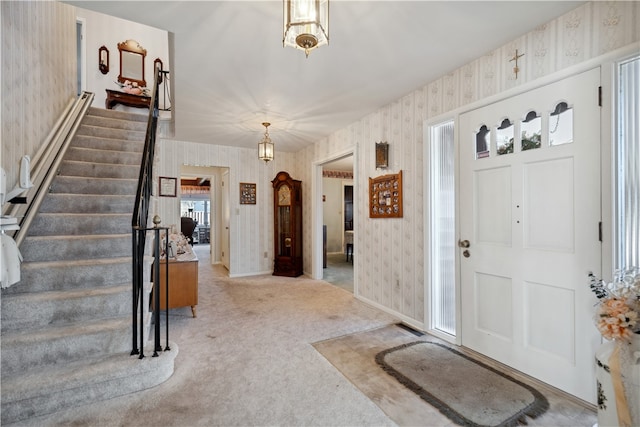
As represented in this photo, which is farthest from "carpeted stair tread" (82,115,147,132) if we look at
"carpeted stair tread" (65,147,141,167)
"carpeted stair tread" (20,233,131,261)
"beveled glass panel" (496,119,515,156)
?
A: "beveled glass panel" (496,119,515,156)

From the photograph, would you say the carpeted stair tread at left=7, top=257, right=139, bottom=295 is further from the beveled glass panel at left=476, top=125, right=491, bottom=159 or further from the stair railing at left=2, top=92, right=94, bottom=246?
the beveled glass panel at left=476, top=125, right=491, bottom=159

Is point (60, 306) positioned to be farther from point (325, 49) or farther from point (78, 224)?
point (325, 49)

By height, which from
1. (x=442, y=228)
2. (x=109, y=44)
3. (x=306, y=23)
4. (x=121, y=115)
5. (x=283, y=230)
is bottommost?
(x=283, y=230)

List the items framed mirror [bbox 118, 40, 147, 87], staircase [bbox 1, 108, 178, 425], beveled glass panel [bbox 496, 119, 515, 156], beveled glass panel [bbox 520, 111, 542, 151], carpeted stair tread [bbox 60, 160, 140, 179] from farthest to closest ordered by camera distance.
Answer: framed mirror [bbox 118, 40, 147, 87] → carpeted stair tread [bbox 60, 160, 140, 179] → beveled glass panel [bbox 496, 119, 515, 156] → beveled glass panel [bbox 520, 111, 542, 151] → staircase [bbox 1, 108, 178, 425]

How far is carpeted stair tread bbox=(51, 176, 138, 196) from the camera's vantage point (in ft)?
9.46

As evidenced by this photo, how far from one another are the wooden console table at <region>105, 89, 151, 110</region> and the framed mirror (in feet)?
1.88

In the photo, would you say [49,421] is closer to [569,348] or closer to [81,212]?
[81,212]

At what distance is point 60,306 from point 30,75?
6.49ft

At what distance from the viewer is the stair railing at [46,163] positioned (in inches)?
90.5

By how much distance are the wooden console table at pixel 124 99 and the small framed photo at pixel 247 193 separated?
6.68ft

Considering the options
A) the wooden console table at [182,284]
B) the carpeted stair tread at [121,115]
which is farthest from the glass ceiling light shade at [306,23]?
the carpeted stair tread at [121,115]

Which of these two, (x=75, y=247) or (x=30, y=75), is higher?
(x=30, y=75)

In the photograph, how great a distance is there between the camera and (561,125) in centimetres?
190

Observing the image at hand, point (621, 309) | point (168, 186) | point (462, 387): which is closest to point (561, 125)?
point (621, 309)
